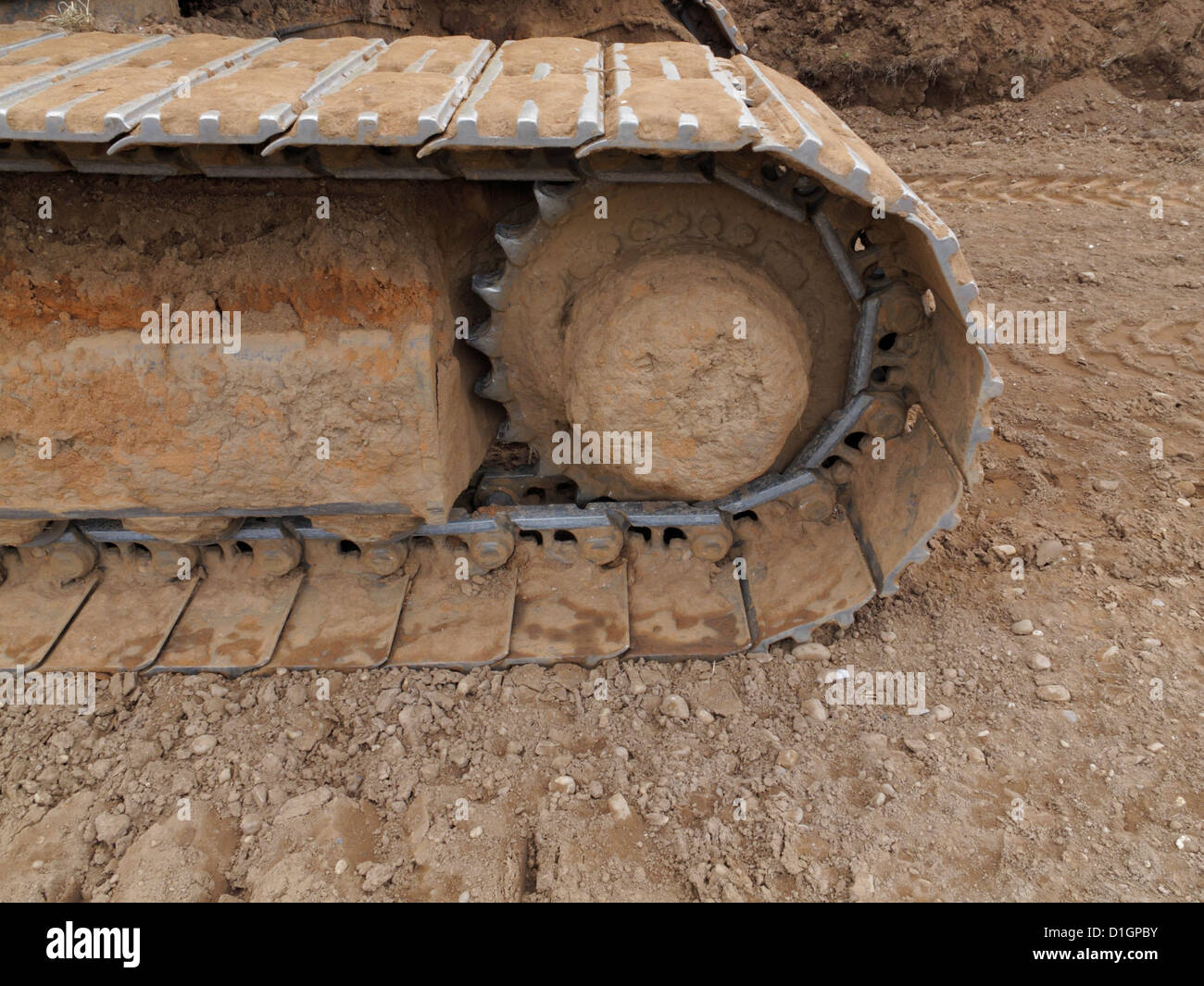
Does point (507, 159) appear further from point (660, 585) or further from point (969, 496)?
point (969, 496)

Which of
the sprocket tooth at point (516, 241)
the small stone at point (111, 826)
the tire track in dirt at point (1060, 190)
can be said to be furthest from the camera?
the tire track in dirt at point (1060, 190)

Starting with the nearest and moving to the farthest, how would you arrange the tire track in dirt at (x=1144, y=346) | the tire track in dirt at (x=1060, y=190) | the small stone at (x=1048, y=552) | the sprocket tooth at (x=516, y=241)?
1. the sprocket tooth at (x=516, y=241)
2. the small stone at (x=1048, y=552)
3. the tire track in dirt at (x=1144, y=346)
4. the tire track in dirt at (x=1060, y=190)

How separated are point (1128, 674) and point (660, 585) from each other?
133 cm

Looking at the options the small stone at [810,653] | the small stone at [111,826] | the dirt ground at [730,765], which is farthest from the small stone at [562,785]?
the small stone at [111,826]

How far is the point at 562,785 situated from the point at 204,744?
968 mm

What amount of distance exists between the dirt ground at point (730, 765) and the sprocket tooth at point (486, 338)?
36.4 inches

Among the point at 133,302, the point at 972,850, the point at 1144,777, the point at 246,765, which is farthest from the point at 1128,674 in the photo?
the point at 133,302

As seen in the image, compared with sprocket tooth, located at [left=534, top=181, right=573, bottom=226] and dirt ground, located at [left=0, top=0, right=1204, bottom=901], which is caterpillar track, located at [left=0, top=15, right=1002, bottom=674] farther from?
dirt ground, located at [left=0, top=0, right=1204, bottom=901]

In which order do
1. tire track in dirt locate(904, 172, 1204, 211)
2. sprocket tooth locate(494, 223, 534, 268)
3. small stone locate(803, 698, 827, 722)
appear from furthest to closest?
tire track in dirt locate(904, 172, 1204, 211)
small stone locate(803, 698, 827, 722)
sprocket tooth locate(494, 223, 534, 268)

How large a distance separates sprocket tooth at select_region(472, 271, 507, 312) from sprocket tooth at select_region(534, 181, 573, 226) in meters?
0.24

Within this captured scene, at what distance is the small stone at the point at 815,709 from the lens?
2.39 metres

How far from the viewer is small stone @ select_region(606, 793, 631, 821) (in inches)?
84.3

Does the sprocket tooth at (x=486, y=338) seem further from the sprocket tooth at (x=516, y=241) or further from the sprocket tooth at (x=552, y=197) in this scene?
the sprocket tooth at (x=552, y=197)

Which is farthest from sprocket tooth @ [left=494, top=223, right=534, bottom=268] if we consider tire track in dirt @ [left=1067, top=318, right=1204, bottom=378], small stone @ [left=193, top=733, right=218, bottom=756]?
tire track in dirt @ [left=1067, top=318, right=1204, bottom=378]
